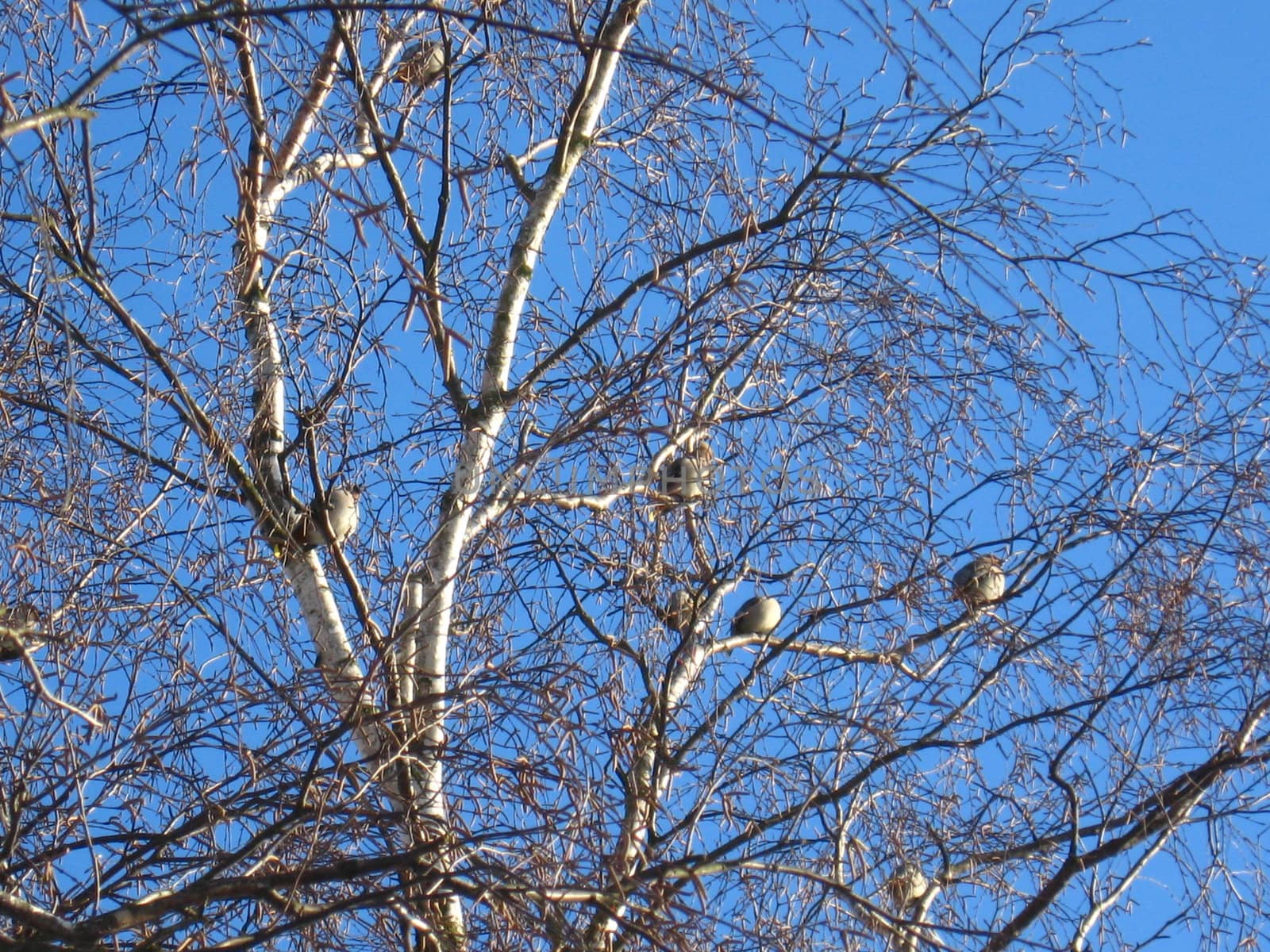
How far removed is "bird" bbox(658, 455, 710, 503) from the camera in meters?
3.72

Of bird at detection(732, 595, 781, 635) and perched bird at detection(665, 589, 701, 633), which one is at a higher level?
bird at detection(732, 595, 781, 635)

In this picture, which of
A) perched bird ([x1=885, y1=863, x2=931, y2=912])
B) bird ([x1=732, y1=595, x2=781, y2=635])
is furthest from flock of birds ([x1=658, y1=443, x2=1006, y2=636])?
perched bird ([x1=885, y1=863, x2=931, y2=912])

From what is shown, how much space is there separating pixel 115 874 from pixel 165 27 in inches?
66.6

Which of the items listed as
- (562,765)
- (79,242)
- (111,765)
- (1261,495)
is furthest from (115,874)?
(1261,495)

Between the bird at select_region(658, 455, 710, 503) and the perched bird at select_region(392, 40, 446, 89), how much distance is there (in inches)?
48.9

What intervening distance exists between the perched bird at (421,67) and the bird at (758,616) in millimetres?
1707

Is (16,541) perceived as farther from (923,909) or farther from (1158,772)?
(1158,772)

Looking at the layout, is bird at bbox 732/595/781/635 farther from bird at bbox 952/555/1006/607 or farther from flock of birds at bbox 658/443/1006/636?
bird at bbox 952/555/1006/607

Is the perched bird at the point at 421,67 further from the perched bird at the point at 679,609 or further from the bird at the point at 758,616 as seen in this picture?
the bird at the point at 758,616

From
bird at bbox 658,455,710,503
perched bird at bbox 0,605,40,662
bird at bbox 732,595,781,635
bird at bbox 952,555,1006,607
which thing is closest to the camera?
perched bird at bbox 0,605,40,662

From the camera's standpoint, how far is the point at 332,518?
12.7ft

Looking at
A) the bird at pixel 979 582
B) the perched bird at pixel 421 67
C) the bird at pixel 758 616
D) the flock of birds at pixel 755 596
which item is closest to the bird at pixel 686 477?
the flock of birds at pixel 755 596

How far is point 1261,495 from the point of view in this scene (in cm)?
397

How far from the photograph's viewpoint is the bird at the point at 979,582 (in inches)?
164
